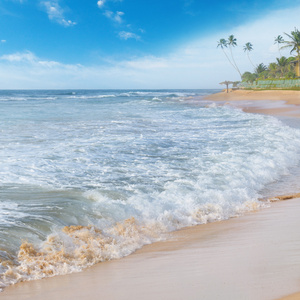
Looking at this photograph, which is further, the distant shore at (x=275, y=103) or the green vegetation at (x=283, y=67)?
the green vegetation at (x=283, y=67)

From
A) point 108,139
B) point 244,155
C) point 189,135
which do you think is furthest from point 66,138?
point 244,155

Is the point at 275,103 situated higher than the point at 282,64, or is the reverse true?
the point at 282,64

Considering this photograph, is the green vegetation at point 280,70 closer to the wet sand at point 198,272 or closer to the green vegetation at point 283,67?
the green vegetation at point 283,67

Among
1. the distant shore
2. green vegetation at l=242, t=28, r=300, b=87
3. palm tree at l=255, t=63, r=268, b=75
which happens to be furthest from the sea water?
palm tree at l=255, t=63, r=268, b=75

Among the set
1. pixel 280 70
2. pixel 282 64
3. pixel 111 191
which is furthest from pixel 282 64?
pixel 111 191

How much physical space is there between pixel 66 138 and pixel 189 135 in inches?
188

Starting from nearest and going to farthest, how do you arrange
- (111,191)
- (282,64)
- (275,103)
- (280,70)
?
(111,191) < (275,103) < (282,64) < (280,70)

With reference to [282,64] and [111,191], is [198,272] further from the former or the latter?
[282,64]

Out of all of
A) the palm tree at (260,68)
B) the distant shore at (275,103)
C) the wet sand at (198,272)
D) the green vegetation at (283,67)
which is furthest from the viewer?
the palm tree at (260,68)

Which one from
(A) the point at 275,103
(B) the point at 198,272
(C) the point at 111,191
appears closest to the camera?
(B) the point at 198,272

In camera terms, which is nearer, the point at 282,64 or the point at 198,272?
the point at 198,272

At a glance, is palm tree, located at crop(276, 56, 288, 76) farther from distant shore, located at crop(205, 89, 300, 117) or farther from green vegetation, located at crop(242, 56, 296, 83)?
distant shore, located at crop(205, 89, 300, 117)

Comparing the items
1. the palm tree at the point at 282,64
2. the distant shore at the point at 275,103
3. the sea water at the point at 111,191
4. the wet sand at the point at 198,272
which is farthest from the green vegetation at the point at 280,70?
the wet sand at the point at 198,272

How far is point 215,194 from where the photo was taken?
561 cm
